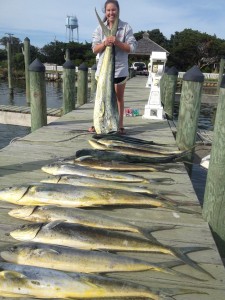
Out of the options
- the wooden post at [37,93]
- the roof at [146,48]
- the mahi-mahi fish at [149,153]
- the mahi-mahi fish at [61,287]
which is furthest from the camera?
the roof at [146,48]

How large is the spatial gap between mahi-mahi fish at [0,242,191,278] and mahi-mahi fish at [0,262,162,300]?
149mm

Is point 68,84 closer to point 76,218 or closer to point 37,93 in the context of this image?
point 37,93

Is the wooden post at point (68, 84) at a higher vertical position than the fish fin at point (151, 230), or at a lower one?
higher

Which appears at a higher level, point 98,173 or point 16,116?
point 98,173

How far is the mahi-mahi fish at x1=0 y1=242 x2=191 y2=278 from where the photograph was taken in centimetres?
216

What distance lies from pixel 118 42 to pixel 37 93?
83.8 inches

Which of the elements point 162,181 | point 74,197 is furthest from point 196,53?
point 74,197

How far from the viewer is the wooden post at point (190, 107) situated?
559 centimetres

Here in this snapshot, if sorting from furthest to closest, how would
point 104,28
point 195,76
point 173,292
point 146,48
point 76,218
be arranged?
point 146,48 < point 195,76 < point 104,28 < point 76,218 < point 173,292

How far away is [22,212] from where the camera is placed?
2832mm

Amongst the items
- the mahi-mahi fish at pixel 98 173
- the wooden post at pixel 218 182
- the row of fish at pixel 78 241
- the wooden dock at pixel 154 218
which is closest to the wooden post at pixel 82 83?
the wooden dock at pixel 154 218

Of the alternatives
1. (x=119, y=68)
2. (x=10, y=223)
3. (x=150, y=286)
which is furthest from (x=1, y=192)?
(x=119, y=68)

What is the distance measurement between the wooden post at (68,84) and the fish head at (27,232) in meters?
6.82

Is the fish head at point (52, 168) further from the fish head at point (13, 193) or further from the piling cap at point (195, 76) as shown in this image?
the piling cap at point (195, 76)
